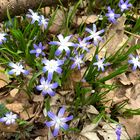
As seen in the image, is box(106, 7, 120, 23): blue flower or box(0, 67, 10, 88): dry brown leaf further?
box(106, 7, 120, 23): blue flower

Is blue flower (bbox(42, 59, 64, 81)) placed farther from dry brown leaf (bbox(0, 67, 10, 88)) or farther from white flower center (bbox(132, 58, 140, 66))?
white flower center (bbox(132, 58, 140, 66))

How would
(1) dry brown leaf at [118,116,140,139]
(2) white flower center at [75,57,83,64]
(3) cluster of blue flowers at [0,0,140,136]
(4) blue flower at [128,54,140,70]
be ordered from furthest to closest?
(4) blue flower at [128,54,140,70] < (1) dry brown leaf at [118,116,140,139] < (2) white flower center at [75,57,83,64] < (3) cluster of blue flowers at [0,0,140,136]

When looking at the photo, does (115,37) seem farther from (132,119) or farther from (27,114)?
(27,114)

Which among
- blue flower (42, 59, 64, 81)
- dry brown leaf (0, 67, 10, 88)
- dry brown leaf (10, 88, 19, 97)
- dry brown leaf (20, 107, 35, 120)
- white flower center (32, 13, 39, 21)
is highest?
white flower center (32, 13, 39, 21)

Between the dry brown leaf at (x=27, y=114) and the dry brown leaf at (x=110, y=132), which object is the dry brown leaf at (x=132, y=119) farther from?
the dry brown leaf at (x=27, y=114)

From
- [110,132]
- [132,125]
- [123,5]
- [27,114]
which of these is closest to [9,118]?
[27,114]

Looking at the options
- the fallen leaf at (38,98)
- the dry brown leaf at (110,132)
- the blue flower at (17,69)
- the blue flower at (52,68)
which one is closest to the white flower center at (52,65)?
the blue flower at (52,68)

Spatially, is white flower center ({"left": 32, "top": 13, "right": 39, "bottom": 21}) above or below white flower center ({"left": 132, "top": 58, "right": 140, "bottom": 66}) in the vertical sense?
above

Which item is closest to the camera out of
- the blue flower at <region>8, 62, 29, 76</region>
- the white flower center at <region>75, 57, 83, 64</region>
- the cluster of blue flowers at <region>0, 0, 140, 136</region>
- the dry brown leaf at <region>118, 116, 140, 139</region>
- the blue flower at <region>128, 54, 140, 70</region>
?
the cluster of blue flowers at <region>0, 0, 140, 136</region>

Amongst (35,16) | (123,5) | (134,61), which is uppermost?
(123,5)

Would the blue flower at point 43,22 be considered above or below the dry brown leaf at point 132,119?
above

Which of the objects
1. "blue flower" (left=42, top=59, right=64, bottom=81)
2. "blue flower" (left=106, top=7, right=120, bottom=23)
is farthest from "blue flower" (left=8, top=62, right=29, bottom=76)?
"blue flower" (left=106, top=7, right=120, bottom=23)

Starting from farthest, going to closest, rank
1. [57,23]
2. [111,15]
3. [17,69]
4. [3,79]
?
1. [57,23]
2. [111,15]
3. [3,79]
4. [17,69]

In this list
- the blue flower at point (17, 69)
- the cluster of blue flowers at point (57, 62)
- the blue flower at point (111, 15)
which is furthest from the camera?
the blue flower at point (111, 15)
